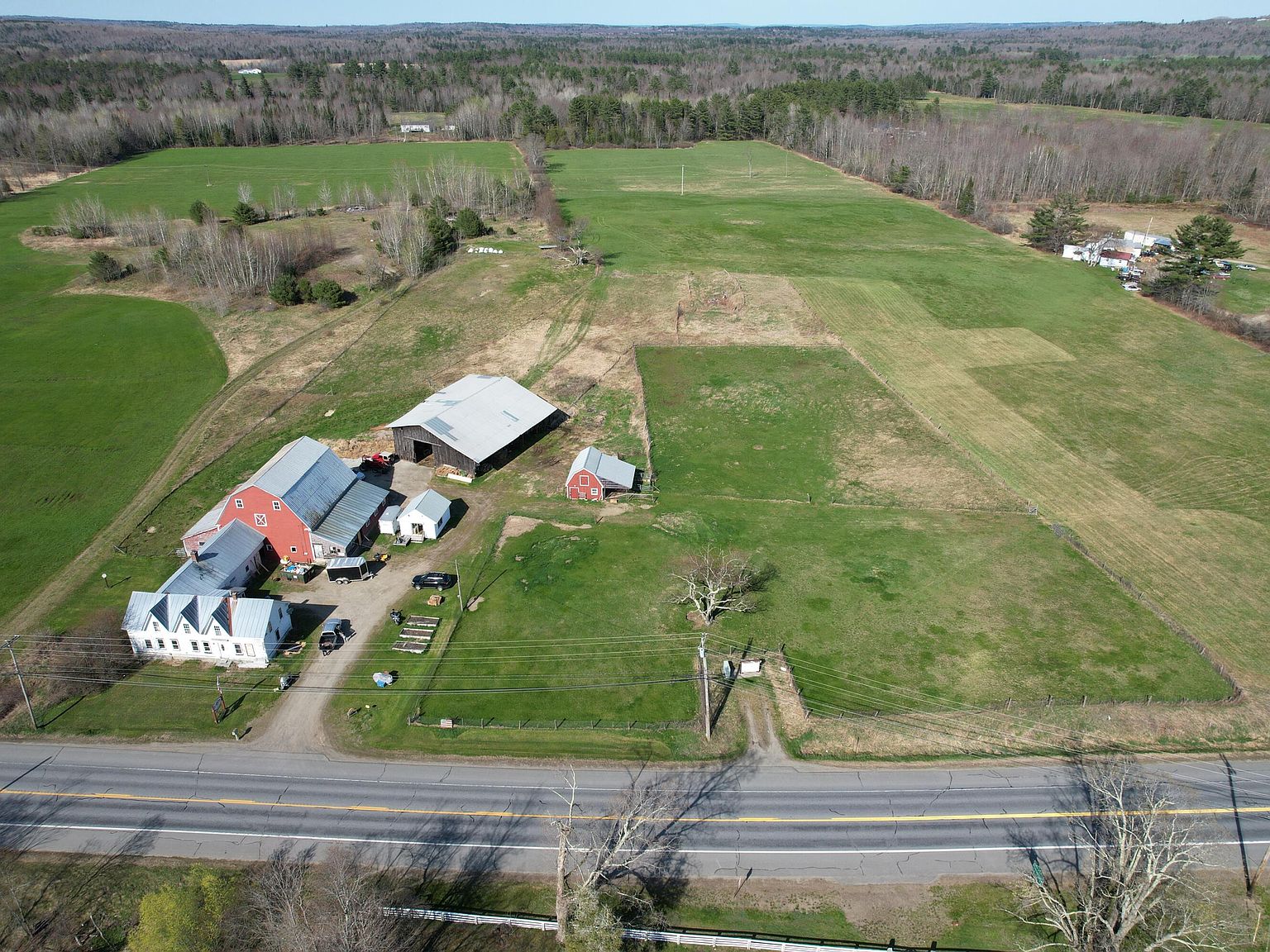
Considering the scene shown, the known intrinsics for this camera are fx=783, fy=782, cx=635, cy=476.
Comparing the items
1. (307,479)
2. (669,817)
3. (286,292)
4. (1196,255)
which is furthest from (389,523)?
(1196,255)

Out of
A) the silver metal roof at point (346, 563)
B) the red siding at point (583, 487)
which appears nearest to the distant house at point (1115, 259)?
the red siding at point (583, 487)

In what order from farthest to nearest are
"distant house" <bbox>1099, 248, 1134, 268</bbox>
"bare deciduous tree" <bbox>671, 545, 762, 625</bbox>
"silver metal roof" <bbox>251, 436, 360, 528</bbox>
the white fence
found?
"distant house" <bbox>1099, 248, 1134, 268</bbox>
"silver metal roof" <bbox>251, 436, 360, 528</bbox>
"bare deciduous tree" <bbox>671, 545, 762, 625</bbox>
the white fence

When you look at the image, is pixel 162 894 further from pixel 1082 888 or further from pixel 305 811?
pixel 1082 888

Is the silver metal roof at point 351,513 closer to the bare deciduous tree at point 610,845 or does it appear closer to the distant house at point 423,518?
the distant house at point 423,518

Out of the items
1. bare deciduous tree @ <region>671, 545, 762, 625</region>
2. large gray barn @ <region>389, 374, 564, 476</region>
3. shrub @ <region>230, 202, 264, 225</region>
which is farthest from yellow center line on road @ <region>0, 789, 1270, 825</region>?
shrub @ <region>230, 202, 264, 225</region>

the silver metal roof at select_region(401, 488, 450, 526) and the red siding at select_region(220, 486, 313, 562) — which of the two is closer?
the red siding at select_region(220, 486, 313, 562)

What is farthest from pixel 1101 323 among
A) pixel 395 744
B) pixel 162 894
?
pixel 162 894

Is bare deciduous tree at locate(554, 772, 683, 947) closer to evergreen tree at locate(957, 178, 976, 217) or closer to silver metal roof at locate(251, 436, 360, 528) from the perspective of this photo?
silver metal roof at locate(251, 436, 360, 528)
